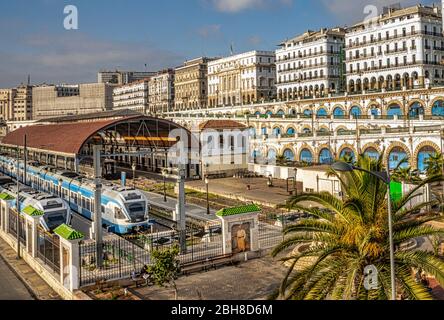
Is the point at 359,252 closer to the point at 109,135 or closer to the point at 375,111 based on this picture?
the point at 375,111

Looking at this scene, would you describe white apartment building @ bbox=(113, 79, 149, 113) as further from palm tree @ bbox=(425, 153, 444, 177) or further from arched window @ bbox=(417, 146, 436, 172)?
palm tree @ bbox=(425, 153, 444, 177)

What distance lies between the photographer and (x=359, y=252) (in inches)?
514

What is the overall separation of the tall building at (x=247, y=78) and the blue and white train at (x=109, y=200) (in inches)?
2533

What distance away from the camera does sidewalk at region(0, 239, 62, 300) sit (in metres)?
22.3

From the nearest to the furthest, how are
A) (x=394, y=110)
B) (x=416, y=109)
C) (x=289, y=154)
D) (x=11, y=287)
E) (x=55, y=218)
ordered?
(x=11, y=287)
(x=55, y=218)
(x=416, y=109)
(x=289, y=154)
(x=394, y=110)

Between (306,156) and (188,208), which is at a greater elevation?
(306,156)

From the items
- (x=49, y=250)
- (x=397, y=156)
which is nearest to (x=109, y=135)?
(x=397, y=156)

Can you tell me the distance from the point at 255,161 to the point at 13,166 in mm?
30791

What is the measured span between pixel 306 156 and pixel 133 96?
123 metres

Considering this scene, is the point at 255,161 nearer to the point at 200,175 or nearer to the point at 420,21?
the point at 200,175

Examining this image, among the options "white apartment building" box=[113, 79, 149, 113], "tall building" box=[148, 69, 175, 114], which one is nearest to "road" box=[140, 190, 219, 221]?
"tall building" box=[148, 69, 175, 114]

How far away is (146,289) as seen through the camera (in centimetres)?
2070

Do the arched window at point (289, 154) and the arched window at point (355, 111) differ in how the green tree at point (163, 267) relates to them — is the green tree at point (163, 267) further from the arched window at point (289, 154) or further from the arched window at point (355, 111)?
the arched window at point (355, 111)
